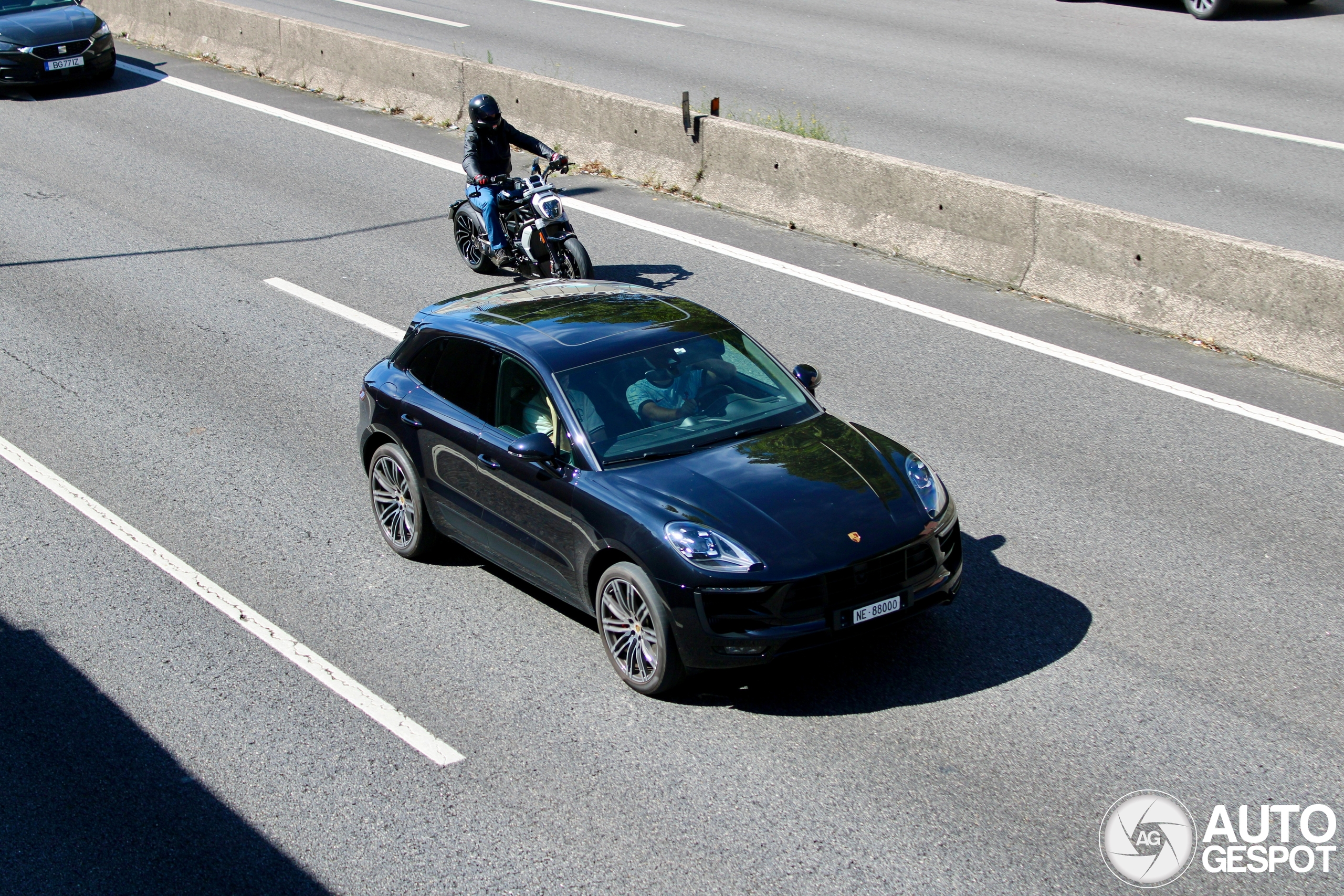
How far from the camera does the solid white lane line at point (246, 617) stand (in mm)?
6023

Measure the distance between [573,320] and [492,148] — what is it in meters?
5.62

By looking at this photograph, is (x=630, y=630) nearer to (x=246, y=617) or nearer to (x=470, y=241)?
(x=246, y=617)

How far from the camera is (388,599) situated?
7.27m

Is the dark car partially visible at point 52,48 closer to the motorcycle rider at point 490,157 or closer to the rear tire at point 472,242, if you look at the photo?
the rear tire at point 472,242

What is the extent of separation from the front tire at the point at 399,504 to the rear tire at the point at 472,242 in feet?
16.5

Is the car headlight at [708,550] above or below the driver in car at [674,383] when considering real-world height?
below

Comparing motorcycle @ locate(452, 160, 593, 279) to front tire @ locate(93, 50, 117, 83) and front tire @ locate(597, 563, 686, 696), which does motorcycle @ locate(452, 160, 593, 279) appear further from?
front tire @ locate(93, 50, 117, 83)

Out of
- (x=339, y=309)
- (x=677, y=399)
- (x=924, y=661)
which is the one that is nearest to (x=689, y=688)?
(x=924, y=661)

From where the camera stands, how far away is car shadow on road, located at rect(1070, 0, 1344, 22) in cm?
1991

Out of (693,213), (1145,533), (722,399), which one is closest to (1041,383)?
(1145,533)

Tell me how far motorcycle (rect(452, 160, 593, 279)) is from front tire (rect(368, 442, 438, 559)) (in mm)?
4030

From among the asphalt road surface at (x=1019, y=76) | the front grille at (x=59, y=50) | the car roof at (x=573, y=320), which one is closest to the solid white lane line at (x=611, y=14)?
the asphalt road surface at (x=1019, y=76)

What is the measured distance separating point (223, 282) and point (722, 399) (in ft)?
24.6

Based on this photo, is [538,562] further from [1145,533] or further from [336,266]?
[336,266]
